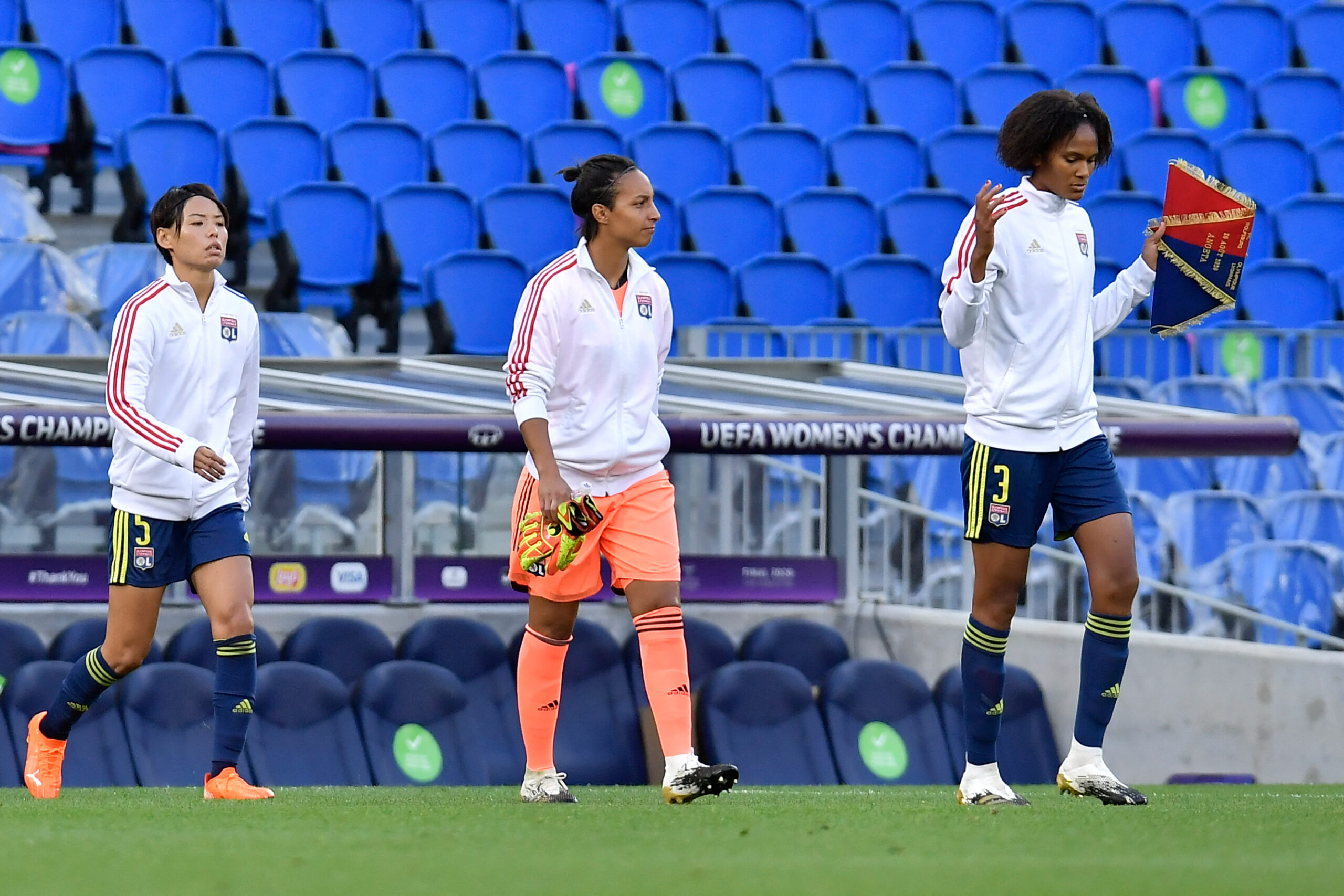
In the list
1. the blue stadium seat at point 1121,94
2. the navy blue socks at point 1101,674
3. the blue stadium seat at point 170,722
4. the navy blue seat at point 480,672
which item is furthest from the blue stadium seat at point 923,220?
the navy blue socks at point 1101,674

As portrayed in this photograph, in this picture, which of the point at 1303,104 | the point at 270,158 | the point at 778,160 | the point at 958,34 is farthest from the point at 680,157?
the point at 1303,104

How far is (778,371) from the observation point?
32.1 ft

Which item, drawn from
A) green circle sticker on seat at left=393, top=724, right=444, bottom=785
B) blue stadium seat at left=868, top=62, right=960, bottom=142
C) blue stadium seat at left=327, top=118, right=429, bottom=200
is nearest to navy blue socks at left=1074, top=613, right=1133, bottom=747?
green circle sticker on seat at left=393, top=724, right=444, bottom=785

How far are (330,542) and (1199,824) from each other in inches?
195

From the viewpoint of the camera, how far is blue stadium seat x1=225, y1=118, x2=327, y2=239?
11.9m

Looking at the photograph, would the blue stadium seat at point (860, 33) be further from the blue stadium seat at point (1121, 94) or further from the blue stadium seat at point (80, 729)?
the blue stadium seat at point (80, 729)

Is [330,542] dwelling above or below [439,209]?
below

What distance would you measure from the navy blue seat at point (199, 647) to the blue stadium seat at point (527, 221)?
434 cm

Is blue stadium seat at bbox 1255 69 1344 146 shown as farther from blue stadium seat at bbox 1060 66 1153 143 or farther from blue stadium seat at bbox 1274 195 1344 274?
blue stadium seat at bbox 1274 195 1344 274

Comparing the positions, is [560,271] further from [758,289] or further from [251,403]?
[758,289]

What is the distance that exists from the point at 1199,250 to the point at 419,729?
4.03m

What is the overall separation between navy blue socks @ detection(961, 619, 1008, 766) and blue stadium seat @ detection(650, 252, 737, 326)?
6451mm

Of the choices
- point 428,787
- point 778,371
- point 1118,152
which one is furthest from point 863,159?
point 428,787

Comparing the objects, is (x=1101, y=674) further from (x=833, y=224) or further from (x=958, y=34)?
(x=958, y=34)
